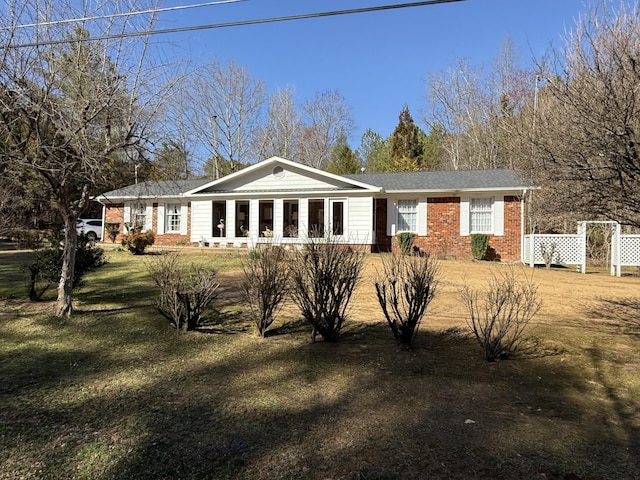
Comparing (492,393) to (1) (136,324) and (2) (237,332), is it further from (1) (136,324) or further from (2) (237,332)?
(1) (136,324)

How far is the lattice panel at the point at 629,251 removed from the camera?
14.2 metres

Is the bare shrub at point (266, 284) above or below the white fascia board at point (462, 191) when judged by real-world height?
below

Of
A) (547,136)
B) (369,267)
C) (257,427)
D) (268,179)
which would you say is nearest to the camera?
(257,427)

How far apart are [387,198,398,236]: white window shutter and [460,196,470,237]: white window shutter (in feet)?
9.01

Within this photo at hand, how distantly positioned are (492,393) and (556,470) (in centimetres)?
136

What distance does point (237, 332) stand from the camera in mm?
6312

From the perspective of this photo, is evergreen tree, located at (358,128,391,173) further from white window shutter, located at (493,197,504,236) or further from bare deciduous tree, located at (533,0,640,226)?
bare deciduous tree, located at (533,0,640,226)

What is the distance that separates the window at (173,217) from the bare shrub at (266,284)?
17576 mm

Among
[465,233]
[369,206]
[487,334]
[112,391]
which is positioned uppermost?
[369,206]

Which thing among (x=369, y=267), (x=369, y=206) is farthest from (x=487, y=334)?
(x=369, y=206)

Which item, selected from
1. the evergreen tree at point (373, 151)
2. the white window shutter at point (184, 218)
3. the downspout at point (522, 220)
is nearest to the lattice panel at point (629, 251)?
the downspout at point (522, 220)

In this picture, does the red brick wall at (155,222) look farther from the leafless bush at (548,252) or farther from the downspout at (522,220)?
the leafless bush at (548,252)

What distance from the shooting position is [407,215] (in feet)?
61.8

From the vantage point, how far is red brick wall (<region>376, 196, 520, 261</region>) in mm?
17406
